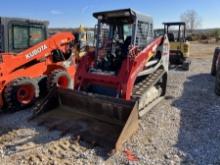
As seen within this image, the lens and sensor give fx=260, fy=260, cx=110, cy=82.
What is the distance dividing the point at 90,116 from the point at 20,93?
1997 mm

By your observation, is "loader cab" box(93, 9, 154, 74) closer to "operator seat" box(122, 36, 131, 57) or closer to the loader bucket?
"operator seat" box(122, 36, 131, 57)

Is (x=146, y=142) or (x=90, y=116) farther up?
(x=90, y=116)

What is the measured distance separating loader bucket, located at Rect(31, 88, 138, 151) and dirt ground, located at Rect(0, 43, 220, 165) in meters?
0.18

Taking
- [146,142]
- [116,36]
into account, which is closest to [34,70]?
[116,36]

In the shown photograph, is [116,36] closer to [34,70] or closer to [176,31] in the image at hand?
[34,70]

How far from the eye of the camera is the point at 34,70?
256 inches

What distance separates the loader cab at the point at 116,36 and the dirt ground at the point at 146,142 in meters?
1.48

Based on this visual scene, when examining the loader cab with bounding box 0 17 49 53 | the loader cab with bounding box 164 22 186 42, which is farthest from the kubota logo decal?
the loader cab with bounding box 164 22 186 42

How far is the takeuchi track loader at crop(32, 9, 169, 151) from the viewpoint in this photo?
14.8 ft

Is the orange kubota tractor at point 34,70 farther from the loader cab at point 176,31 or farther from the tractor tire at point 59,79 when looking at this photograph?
the loader cab at point 176,31

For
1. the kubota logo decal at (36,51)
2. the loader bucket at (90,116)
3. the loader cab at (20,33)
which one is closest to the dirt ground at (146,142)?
the loader bucket at (90,116)

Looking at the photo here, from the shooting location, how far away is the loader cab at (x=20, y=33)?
20.4ft

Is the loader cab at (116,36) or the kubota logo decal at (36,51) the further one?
the kubota logo decal at (36,51)

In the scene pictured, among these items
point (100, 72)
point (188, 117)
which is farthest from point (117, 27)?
point (188, 117)
